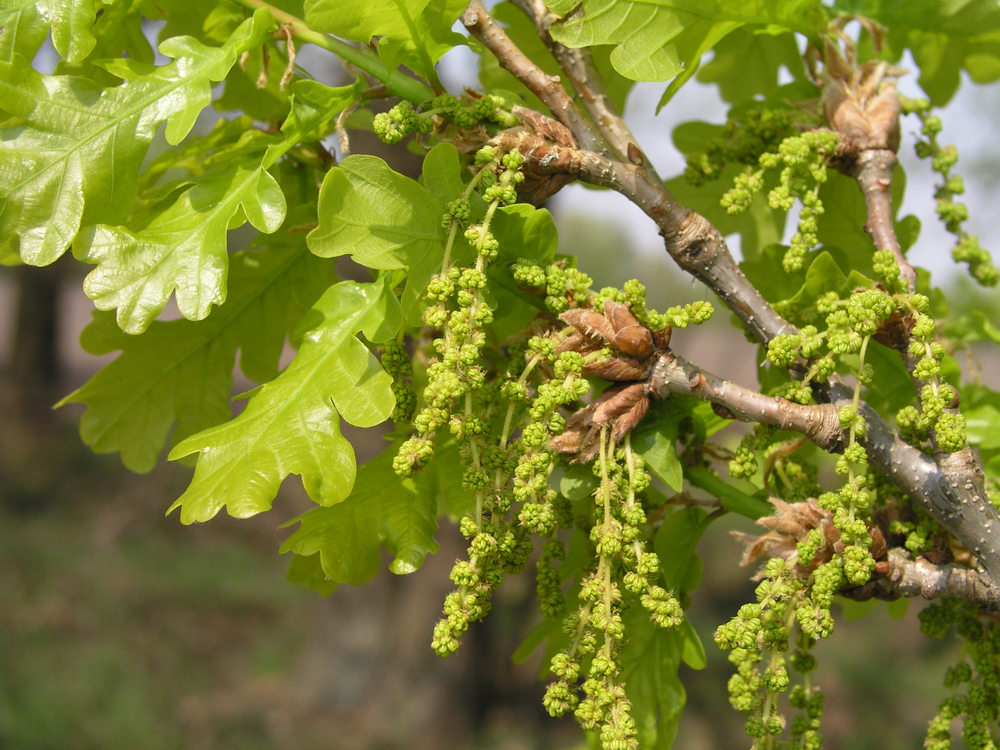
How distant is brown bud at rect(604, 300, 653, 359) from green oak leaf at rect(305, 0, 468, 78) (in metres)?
0.38

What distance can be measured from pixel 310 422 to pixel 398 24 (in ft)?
1.60

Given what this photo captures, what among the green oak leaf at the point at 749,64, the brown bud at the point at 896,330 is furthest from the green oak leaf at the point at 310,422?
the green oak leaf at the point at 749,64

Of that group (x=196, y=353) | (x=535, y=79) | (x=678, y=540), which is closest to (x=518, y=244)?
(x=535, y=79)

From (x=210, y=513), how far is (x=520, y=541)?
1.14ft

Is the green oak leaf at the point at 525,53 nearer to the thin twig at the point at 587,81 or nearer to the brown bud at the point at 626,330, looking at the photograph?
the thin twig at the point at 587,81

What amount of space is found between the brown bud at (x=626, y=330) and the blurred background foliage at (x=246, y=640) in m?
2.26

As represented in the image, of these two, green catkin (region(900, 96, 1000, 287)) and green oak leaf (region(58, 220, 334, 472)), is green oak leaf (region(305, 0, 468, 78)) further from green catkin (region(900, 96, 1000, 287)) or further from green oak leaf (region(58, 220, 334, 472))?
green catkin (region(900, 96, 1000, 287))

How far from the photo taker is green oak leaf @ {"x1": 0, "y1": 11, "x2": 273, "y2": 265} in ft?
2.80

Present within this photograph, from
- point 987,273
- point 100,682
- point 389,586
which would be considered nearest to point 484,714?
point 389,586

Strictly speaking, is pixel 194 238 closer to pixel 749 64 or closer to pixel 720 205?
pixel 720 205

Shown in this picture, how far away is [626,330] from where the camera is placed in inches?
34.5

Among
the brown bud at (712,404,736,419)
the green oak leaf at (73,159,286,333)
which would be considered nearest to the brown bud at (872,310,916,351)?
the brown bud at (712,404,736,419)

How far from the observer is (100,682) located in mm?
6293

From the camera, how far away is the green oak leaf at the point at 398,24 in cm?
82
